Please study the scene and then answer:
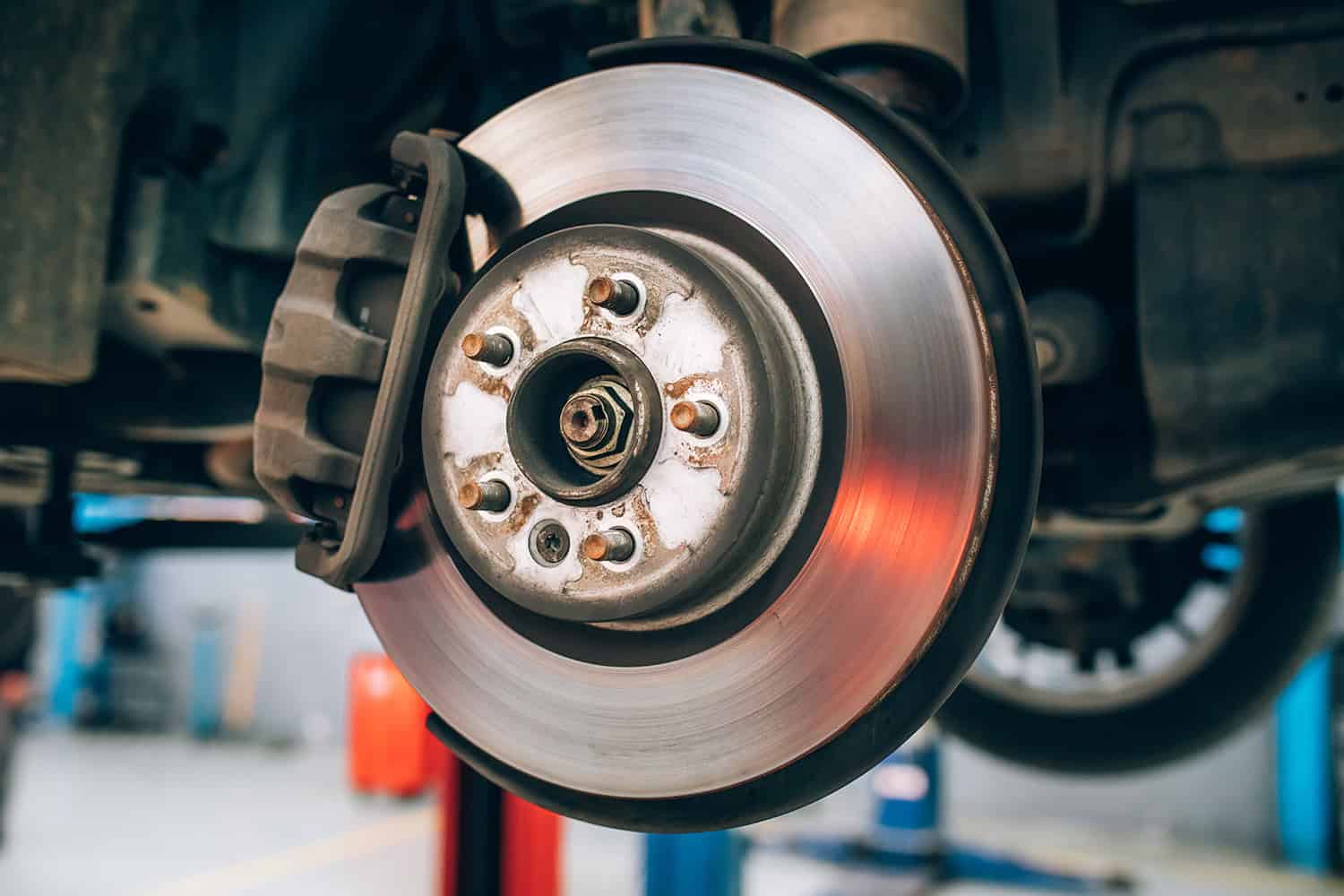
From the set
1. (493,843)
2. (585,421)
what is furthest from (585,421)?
(493,843)

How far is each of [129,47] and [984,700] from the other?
1.17 metres

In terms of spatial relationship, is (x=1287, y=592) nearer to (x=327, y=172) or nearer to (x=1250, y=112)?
(x=1250, y=112)

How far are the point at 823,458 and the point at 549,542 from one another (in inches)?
4.8

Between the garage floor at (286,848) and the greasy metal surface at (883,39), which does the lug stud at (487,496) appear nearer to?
the greasy metal surface at (883,39)

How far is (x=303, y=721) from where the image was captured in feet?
18.6

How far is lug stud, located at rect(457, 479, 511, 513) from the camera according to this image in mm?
458

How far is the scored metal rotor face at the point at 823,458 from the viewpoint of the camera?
1.41ft

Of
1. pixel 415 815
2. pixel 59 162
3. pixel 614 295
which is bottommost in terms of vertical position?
pixel 415 815

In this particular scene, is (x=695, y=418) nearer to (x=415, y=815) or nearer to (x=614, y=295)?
(x=614, y=295)

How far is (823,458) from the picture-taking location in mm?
455

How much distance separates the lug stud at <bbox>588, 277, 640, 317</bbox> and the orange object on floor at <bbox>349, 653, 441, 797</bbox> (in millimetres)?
4191

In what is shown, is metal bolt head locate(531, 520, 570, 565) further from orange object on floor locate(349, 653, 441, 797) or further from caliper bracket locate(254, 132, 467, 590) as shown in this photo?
orange object on floor locate(349, 653, 441, 797)

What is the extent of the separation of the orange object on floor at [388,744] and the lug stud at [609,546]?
13.7ft

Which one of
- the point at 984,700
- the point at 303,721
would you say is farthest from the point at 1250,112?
the point at 303,721
